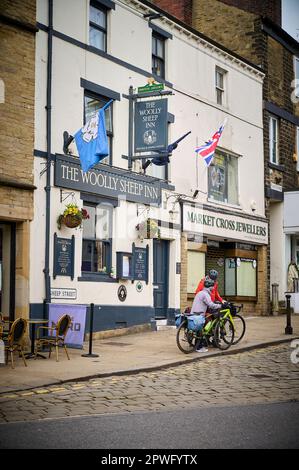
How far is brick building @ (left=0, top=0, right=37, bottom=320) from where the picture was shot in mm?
14609

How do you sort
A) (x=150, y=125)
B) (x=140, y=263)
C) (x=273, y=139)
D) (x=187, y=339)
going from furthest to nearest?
(x=273, y=139), (x=140, y=263), (x=150, y=125), (x=187, y=339)

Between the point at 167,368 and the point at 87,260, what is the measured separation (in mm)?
5223

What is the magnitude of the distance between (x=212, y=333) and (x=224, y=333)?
0.38m

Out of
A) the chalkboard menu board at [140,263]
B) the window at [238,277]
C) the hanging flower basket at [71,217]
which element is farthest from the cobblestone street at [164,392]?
the window at [238,277]

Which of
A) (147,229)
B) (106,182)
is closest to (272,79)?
(147,229)

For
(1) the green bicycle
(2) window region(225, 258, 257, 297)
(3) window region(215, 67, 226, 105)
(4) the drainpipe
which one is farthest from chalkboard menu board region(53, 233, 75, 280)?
(3) window region(215, 67, 226, 105)

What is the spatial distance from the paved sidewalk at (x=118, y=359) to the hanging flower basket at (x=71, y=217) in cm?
288

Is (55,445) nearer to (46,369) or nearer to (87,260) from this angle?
(46,369)

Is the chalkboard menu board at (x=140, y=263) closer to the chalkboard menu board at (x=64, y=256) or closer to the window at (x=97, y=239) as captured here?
the window at (x=97, y=239)

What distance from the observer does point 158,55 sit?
20.1m

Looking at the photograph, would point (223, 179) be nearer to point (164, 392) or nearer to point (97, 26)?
point (97, 26)

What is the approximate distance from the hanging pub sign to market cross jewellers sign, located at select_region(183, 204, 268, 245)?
318cm

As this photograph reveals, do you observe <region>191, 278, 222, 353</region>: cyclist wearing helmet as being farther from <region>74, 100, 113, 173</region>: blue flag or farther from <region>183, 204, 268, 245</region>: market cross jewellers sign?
<region>183, 204, 268, 245</region>: market cross jewellers sign

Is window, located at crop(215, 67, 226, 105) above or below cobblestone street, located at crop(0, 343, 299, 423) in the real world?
above
